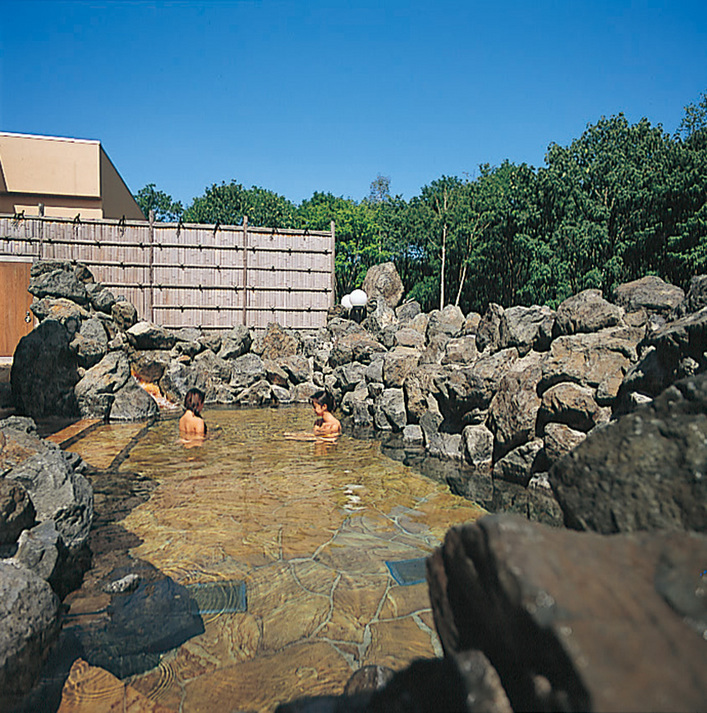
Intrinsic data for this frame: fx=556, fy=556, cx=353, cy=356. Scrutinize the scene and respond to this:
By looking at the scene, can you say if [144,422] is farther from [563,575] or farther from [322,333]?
[563,575]

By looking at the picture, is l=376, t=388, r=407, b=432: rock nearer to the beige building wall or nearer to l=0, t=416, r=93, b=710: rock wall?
l=0, t=416, r=93, b=710: rock wall

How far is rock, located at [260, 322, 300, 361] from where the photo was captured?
1580 centimetres

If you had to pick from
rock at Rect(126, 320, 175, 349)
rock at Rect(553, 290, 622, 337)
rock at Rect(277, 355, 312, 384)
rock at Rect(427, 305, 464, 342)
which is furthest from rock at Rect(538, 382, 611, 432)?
rock at Rect(126, 320, 175, 349)

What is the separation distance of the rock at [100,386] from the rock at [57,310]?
94.1 inches

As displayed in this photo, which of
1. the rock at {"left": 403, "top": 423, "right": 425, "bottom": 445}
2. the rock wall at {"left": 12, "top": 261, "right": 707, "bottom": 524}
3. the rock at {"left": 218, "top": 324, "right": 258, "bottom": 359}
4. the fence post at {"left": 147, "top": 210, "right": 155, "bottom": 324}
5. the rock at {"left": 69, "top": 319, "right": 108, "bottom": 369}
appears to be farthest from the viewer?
the fence post at {"left": 147, "top": 210, "right": 155, "bottom": 324}

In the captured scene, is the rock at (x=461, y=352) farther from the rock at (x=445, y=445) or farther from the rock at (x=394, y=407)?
the rock at (x=445, y=445)

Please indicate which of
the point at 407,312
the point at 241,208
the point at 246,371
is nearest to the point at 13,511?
the point at 246,371

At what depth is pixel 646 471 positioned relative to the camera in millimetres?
1711

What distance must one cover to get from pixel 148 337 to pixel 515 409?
10379 millimetres

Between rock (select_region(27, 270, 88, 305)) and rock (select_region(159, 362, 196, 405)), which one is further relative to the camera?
rock (select_region(27, 270, 88, 305))

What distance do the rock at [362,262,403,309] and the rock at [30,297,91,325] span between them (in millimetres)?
9326

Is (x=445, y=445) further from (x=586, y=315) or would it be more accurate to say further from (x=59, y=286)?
(x=59, y=286)

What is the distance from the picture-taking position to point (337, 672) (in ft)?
9.39

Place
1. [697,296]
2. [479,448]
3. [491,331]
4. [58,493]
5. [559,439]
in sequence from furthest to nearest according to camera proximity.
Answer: [491,331]
[479,448]
[559,439]
[697,296]
[58,493]
